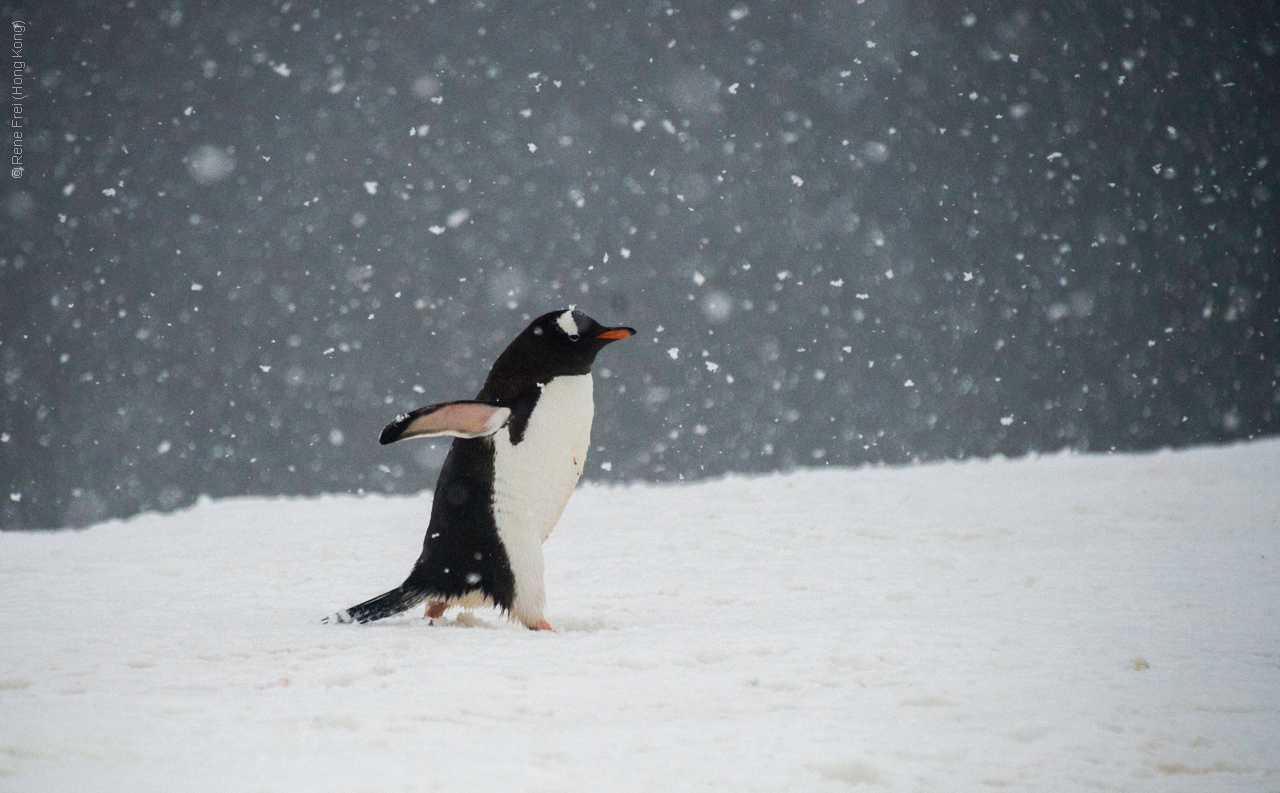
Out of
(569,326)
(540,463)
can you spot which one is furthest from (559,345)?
(540,463)

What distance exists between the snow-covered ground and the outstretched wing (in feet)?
1.53

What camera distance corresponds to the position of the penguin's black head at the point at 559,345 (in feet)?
7.79

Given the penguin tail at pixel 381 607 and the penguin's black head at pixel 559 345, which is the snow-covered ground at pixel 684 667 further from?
the penguin's black head at pixel 559 345

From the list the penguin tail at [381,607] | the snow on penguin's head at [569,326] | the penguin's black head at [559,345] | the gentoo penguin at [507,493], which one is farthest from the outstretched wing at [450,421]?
the penguin tail at [381,607]

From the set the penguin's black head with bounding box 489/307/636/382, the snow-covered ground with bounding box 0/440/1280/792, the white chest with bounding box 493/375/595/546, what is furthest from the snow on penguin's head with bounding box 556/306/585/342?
the snow-covered ground with bounding box 0/440/1280/792

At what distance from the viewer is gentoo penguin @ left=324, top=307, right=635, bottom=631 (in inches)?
89.9

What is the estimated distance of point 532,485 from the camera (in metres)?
2.30

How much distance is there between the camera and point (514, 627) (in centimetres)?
232

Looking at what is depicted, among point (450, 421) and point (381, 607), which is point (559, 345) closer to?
point (450, 421)

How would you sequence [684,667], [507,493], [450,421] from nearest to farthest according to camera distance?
[684,667]
[450,421]
[507,493]

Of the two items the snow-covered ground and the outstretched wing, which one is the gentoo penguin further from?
the snow-covered ground

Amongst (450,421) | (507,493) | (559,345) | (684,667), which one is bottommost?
(684,667)

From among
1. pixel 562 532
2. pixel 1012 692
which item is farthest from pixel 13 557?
pixel 1012 692

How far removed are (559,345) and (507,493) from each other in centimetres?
42
